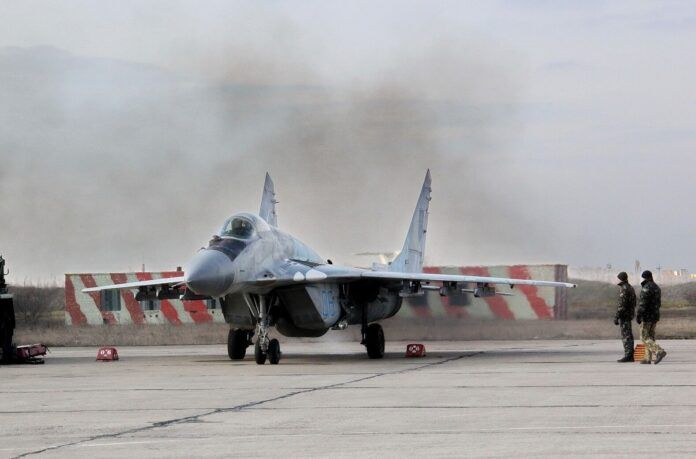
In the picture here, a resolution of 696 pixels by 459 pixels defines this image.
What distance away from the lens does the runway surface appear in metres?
9.80

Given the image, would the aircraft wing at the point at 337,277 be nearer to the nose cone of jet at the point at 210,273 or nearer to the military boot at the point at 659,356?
the nose cone of jet at the point at 210,273

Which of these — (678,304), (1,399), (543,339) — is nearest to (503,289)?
(543,339)

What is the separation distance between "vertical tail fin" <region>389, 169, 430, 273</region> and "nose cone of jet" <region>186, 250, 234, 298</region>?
31.0 ft


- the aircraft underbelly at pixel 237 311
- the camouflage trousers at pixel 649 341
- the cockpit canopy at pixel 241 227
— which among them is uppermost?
the cockpit canopy at pixel 241 227

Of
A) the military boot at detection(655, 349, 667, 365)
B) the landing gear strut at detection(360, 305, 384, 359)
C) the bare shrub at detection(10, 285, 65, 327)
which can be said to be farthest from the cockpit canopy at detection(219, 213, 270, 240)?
the bare shrub at detection(10, 285, 65, 327)

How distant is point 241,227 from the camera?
71.9 ft

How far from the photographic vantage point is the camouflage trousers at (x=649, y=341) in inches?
810

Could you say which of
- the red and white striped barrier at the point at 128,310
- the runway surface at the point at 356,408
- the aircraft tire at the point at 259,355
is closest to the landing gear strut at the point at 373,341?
the runway surface at the point at 356,408

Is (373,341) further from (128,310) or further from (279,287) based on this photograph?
(128,310)

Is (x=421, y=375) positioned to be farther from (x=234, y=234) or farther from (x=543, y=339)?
(x=543, y=339)

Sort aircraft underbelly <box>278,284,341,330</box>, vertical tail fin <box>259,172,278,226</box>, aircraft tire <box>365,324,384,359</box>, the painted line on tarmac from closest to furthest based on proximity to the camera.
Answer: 1. the painted line on tarmac
2. aircraft underbelly <box>278,284,341,330</box>
3. aircraft tire <box>365,324,384,359</box>
4. vertical tail fin <box>259,172,278,226</box>

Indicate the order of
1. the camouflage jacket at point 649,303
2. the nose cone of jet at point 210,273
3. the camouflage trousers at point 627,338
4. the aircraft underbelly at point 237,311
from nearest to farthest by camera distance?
the nose cone of jet at point 210,273 → the camouflage jacket at point 649,303 → the camouflage trousers at point 627,338 → the aircraft underbelly at point 237,311

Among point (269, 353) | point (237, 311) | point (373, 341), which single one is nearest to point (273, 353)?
point (269, 353)

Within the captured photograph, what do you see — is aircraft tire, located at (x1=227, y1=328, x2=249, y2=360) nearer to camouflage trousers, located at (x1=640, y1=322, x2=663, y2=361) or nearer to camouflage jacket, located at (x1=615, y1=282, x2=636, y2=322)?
camouflage jacket, located at (x1=615, y1=282, x2=636, y2=322)
